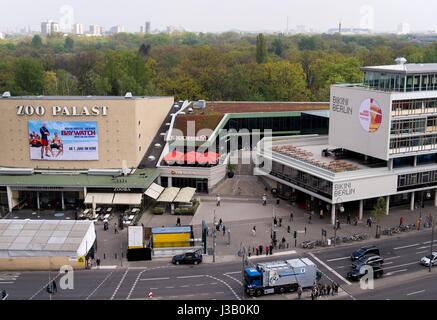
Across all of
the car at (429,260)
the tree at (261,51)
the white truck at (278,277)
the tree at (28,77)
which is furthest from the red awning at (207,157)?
the tree at (261,51)

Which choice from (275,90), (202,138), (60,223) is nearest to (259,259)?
(60,223)

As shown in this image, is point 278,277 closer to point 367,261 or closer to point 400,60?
point 367,261

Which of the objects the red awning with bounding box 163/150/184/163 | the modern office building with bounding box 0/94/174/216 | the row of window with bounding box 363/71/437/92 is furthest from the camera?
the red awning with bounding box 163/150/184/163

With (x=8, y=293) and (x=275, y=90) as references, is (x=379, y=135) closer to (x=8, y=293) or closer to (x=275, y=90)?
(x=8, y=293)

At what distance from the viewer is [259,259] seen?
4219 centimetres

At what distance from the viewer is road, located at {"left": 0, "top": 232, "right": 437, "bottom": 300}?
35.6m

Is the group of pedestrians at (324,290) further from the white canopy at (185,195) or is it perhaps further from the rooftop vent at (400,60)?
the rooftop vent at (400,60)

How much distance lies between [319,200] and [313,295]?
22143 millimetres

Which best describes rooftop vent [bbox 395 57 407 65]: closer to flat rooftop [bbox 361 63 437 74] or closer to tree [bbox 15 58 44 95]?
flat rooftop [bbox 361 63 437 74]

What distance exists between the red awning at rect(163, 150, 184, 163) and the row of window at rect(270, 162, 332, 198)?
11007mm

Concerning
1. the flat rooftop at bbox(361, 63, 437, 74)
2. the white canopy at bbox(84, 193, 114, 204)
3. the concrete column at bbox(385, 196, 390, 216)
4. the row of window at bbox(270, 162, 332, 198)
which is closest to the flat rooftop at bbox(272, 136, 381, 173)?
the row of window at bbox(270, 162, 332, 198)

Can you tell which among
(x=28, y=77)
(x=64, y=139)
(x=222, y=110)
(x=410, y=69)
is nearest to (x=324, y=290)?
(x=410, y=69)

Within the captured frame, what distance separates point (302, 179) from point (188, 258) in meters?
18.7

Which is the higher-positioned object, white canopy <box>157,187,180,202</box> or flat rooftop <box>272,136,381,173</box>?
flat rooftop <box>272,136,381,173</box>
